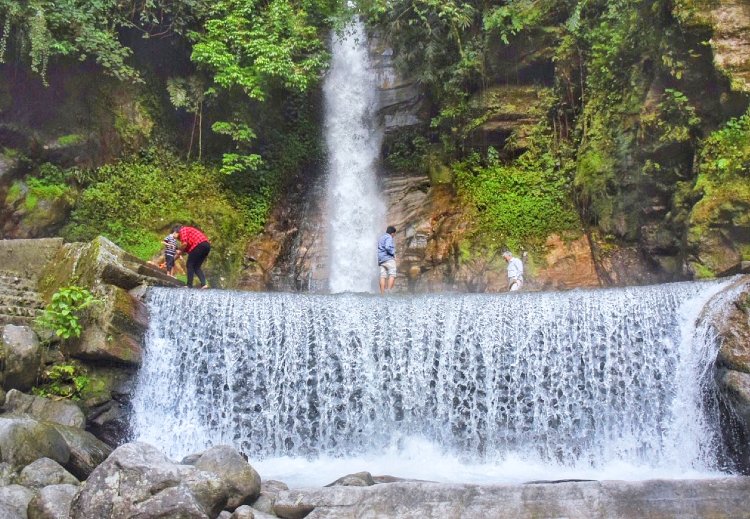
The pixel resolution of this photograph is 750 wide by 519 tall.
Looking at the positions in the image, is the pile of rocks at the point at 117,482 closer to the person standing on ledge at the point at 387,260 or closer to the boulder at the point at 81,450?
the boulder at the point at 81,450

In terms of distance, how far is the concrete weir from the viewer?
5.85 metres

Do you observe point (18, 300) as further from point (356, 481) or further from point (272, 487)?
point (356, 481)

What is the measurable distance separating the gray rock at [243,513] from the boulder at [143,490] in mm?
222

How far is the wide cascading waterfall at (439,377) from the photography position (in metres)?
9.51

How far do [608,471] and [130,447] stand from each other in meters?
6.00

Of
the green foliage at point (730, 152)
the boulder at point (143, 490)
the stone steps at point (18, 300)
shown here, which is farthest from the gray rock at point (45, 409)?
the green foliage at point (730, 152)

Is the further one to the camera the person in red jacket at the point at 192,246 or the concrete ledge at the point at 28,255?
the person in red jacket at the point at 192,246

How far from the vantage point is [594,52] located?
15703 mm

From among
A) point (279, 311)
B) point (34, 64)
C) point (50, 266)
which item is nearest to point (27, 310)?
point (50, 266)

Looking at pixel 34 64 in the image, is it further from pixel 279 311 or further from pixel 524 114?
pixel 524 114

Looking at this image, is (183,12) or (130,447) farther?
(183,12)

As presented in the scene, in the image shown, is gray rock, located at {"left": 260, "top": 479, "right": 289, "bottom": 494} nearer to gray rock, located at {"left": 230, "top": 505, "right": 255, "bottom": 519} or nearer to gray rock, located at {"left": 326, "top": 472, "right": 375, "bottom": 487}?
gray rock, located at {"left": 326, "top": 472, "right": 375, "bottom": 487}

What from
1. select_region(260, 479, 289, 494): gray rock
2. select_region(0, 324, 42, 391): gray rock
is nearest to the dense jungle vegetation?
select_region(0, 324, 42, 391): gray rock

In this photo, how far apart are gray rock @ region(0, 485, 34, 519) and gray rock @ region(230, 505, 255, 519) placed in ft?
5.89
